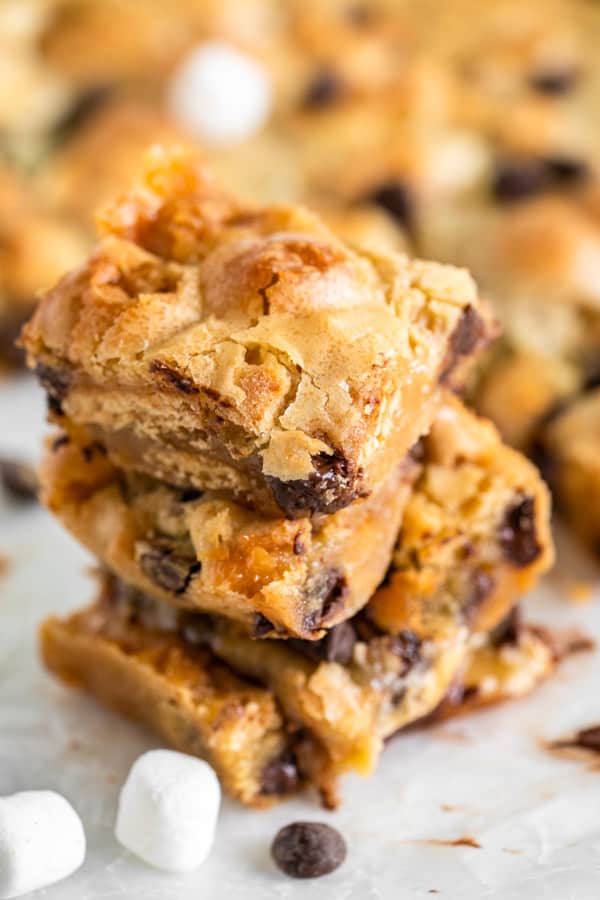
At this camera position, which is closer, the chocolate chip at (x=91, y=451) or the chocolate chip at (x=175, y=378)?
the chocolate chip at (x=175, y=378)

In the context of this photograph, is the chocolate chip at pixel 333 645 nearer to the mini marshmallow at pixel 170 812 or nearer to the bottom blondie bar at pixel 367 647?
the bottom blondie bar at pixel 367 647

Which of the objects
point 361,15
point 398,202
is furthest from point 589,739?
point 361,15

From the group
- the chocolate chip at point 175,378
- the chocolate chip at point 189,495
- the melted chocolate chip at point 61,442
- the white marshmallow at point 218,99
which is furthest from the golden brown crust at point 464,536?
the white marshmallow at point 218,99

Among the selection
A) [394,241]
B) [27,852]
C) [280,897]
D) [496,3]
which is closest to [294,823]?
[280,897]

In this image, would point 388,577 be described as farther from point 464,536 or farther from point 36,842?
point 36,842

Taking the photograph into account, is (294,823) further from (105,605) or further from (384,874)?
(105,605)

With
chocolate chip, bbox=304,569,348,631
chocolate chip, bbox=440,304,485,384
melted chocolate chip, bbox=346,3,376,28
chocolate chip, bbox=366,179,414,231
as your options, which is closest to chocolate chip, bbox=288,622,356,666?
chocolate chip, bbox=304,569,348,631
